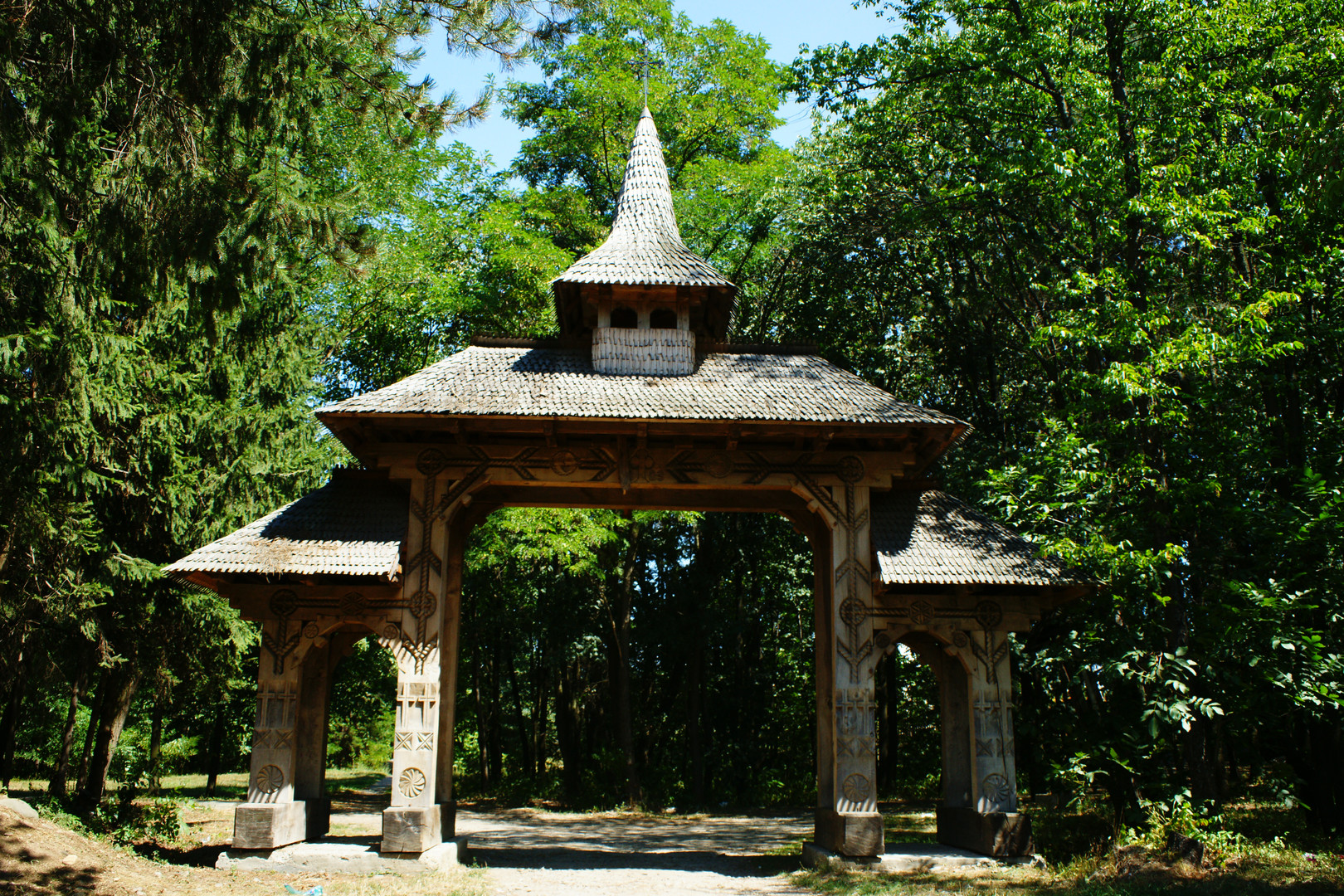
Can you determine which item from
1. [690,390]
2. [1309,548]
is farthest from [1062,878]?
[690,390]

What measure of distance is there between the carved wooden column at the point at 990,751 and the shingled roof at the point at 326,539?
23.3 ft

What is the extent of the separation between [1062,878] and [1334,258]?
28.4 ft

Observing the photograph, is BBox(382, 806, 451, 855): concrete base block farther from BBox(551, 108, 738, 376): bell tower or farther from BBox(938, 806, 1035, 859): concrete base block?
BBox(938, 806, 1035, 859): concrete base block

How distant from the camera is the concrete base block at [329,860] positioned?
1015cm

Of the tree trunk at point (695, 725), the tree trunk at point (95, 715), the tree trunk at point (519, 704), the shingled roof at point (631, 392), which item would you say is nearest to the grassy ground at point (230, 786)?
the tree trunk at point (95, 715)

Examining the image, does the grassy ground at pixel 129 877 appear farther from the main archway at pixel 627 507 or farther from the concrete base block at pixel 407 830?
the main archway at pixel 627 507

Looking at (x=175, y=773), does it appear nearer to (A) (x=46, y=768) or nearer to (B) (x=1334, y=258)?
(A) (x=46, y=768)

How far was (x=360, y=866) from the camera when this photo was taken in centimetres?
1018

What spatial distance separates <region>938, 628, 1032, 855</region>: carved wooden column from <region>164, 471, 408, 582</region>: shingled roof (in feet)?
23.3

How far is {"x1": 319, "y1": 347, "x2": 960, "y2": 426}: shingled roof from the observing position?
36.6 ft

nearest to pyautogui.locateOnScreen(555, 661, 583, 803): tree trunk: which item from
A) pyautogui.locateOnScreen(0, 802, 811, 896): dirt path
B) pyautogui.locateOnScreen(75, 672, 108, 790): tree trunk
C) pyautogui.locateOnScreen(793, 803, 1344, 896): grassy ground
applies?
pyautogui.locateOnScreen(0, 802, 811, 896): dirt path

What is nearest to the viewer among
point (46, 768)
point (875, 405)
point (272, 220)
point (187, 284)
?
point (272, 220)

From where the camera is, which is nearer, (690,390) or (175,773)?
(690,390)

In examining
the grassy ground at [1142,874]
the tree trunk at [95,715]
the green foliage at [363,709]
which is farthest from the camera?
the green foliage at [363,709]
